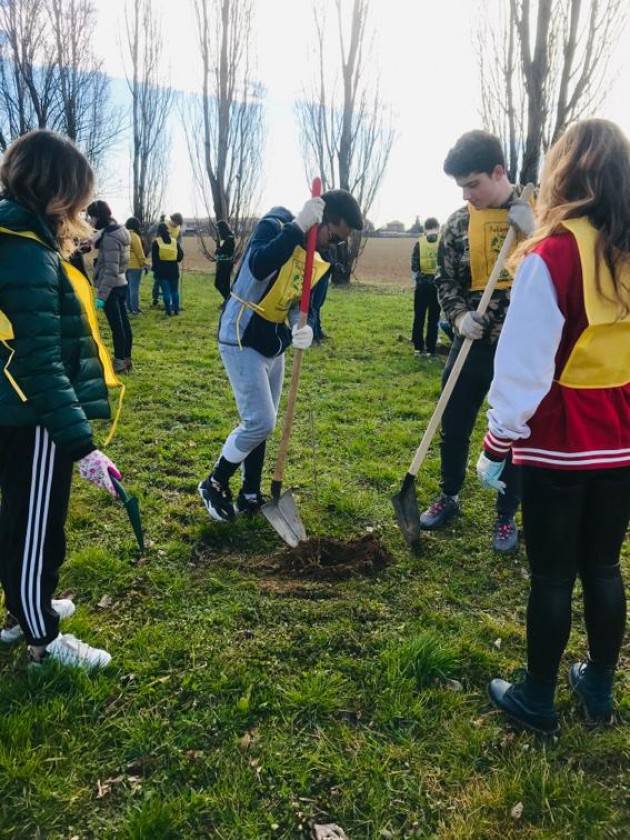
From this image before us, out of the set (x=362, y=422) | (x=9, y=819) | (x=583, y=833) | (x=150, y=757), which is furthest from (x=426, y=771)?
(x=362, y=422)

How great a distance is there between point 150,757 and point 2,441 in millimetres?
1307

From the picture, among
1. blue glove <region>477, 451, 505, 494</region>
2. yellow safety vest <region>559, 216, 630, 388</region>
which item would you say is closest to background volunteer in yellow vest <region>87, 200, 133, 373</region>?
blue glove <region>477, 451, 505, 494</region>

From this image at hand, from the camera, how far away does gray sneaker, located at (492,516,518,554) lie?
12.7 ft

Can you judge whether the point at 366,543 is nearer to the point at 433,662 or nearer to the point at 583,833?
the point at 433,662

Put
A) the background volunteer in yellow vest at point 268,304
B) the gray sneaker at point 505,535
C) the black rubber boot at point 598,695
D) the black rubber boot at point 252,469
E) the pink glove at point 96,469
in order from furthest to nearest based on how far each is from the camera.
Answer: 1. the black rubber boot at point 252,469
2. the gray sneaker at point 505,535
3. the background volunteer in yellow vest at point 268,304
4. the black rubber boot at point 598,695
5. the pink glove at point 96,469

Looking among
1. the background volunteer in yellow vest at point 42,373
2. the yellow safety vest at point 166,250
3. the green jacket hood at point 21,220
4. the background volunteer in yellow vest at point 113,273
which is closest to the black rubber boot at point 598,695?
the background volunteer in yellow vest at point 42,373

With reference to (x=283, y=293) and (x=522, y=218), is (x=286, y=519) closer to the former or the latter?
(x=283, y=293)

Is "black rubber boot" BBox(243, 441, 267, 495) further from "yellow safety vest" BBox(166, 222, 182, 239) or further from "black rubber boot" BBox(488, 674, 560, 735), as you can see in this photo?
"yellow safety vest" BBox(166, 222, 182, 239)

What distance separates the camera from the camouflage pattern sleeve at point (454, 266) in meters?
3.79

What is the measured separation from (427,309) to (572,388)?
300 inches

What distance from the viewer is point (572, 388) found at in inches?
82.4

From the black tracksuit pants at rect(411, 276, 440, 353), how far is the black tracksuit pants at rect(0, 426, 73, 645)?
7.53 metres

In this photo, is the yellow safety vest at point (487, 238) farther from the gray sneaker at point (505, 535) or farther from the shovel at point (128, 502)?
the shovel at point (128, 502)

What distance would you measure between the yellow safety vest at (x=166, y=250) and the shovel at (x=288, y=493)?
9739 mm
